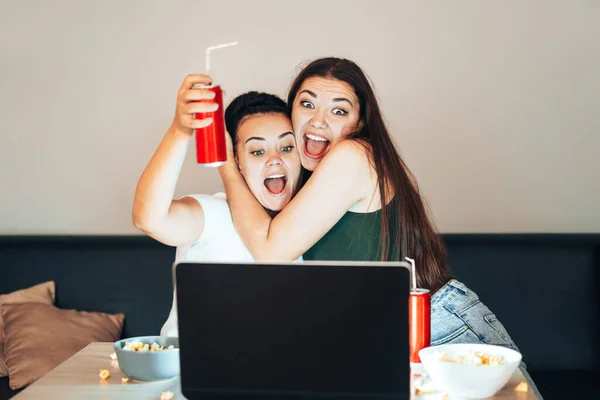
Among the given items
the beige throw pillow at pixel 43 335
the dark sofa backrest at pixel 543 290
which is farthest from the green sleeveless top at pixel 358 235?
the beige throw pillow at pixel 43 335

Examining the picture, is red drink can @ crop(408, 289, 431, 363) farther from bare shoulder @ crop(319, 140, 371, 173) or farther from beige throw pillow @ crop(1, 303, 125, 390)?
beige throw pillow @ crop(1, 303, 125, 390)

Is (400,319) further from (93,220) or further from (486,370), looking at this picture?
(93,220)

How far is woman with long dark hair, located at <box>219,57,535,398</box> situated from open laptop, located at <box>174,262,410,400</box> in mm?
677

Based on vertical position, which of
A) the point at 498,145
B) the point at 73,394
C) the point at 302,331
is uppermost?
the point at 498,145

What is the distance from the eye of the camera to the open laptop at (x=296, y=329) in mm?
1316

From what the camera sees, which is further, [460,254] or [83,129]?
[83,129]

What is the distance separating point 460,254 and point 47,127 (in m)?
1.81

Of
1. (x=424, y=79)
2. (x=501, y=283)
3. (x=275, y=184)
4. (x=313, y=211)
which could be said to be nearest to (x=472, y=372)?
(x=313, y=211)

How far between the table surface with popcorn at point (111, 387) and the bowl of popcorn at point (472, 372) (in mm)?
41

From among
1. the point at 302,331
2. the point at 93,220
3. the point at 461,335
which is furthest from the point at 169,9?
the point at 302,331

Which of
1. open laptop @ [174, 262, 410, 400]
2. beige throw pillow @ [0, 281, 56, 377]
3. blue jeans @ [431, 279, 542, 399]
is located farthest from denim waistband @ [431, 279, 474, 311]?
beige throw pillow @ [0, 281, 56, 377]

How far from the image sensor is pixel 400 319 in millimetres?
1314

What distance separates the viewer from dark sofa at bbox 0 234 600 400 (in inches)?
112

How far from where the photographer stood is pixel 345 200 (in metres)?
2.15
